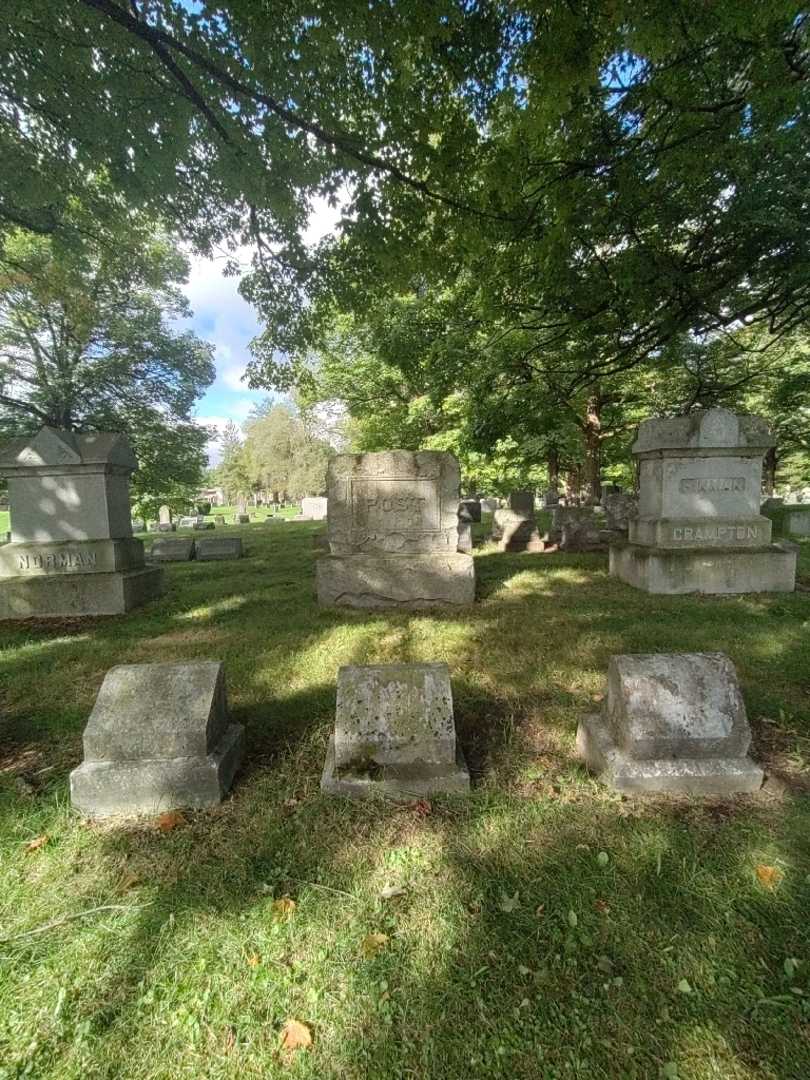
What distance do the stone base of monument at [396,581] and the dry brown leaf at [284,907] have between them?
447cm

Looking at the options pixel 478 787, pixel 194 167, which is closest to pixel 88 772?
pixel 478 787

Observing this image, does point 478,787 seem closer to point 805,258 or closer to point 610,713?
point 610,713

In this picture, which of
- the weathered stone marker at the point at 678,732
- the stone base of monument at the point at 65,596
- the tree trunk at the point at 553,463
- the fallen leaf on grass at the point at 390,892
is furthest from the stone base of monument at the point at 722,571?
the tree trunk at the point at 553,463

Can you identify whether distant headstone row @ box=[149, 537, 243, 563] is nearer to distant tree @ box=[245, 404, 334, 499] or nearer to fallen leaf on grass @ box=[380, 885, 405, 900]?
fallen leaf on grass @ box=[380, 885, 405, 900]

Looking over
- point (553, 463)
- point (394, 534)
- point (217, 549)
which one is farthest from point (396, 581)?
point (553, 463)

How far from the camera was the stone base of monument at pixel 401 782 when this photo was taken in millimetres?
2330

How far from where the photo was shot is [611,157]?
5266 millimetres

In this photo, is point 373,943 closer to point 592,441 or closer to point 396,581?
point 396,581

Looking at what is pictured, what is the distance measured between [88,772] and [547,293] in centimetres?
748

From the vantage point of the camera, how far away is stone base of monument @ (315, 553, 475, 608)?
6180mm

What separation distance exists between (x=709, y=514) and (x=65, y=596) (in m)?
8.91

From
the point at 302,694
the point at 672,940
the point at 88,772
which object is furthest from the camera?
the point at 302,694

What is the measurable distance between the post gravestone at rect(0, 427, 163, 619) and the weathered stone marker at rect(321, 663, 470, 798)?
494cm

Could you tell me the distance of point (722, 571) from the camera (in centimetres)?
627
